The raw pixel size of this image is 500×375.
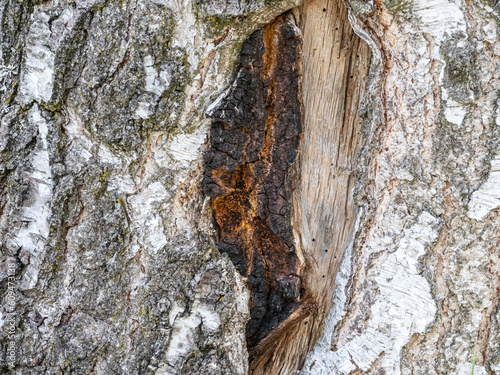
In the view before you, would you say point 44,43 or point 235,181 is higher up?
point 44,43

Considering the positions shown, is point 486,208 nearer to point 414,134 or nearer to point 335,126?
point 414,134

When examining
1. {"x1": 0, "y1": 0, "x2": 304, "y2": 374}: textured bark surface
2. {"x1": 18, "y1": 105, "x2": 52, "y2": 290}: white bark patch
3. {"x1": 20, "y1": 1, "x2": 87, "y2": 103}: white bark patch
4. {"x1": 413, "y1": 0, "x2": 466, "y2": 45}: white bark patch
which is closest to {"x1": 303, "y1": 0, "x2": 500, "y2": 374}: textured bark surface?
{"x1": 413, "y1": 0, "x2": 466, "y2": 45}: white bark patch

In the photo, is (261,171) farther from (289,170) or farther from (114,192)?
(114,192)

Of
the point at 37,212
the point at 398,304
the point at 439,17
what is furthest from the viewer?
the point at 37,212

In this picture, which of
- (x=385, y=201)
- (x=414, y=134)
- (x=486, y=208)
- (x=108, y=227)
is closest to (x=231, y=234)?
(x=108, y=227)

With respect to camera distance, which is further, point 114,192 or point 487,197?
point 114,192

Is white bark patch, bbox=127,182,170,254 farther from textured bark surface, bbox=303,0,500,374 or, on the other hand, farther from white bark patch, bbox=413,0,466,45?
white bark patch, bbox=413,0,466,45

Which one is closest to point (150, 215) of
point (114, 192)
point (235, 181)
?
point (114, 192)
